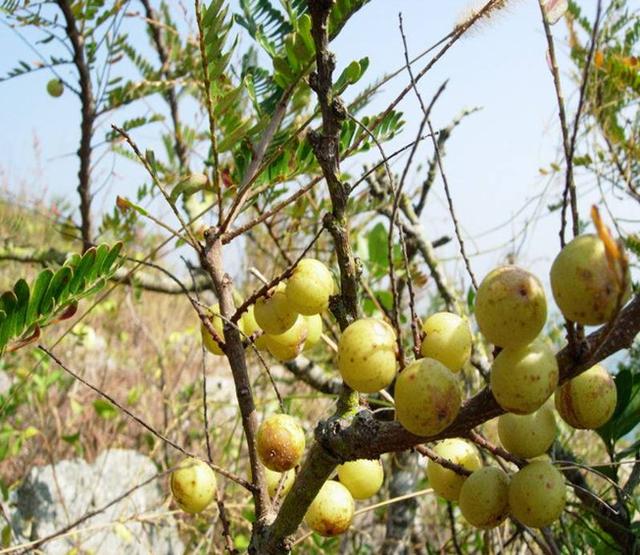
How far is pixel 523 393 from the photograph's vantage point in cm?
45

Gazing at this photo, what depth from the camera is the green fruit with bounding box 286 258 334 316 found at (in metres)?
0.63

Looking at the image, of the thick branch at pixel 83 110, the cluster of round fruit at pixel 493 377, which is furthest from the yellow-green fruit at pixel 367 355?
the thick branch at pixel 83 110

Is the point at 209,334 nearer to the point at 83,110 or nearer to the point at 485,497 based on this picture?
the point at 485,497

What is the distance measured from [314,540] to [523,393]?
5.08 ft

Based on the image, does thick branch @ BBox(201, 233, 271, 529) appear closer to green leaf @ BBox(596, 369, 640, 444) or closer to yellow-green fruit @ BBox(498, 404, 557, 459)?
yellow-green fruit @ BBox(498, 404, 557, 459)

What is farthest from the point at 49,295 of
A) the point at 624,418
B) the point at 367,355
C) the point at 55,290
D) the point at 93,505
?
the point at 93,505

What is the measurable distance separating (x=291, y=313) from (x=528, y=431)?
24 cm

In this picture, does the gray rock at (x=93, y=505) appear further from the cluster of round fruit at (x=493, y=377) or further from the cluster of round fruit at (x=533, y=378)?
the cluster of round fruit at (x=533, y=378)

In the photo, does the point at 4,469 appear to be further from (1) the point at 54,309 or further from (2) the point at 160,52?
(1) the point at 54,309

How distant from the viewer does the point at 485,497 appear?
0.57m

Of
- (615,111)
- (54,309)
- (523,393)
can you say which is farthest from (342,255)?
(615,111)

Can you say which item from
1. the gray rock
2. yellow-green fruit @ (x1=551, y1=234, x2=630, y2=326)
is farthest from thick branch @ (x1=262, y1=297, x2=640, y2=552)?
the gray rock

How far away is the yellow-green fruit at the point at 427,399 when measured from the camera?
1.55ft

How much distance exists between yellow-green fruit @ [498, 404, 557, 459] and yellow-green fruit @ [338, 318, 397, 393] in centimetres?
11
